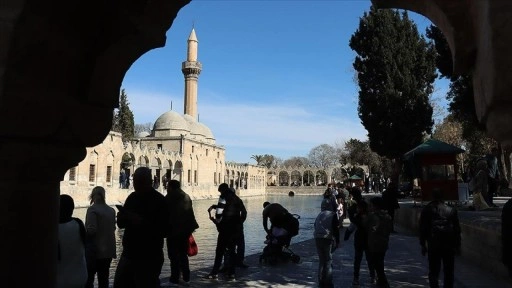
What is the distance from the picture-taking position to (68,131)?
2.73 meters

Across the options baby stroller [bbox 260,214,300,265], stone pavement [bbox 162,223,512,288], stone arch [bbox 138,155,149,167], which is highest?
stone arch [bbox 138,155,149,167]

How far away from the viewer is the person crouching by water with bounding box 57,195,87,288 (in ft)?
11.7

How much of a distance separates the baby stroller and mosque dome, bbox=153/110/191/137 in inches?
1942

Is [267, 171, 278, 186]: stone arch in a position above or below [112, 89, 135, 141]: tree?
below

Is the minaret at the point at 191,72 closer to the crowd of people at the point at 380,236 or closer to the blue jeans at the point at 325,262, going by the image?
the crowd of people at the point at 380,236

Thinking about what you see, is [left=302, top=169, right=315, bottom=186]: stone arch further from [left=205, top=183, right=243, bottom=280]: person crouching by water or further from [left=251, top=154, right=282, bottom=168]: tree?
[left=205, top=183, right=243, bottom=280]: person crouching by water

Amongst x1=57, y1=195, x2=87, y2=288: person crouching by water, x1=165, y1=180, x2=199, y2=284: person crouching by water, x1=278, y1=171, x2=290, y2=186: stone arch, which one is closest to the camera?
x1=57, y1=195, x2=87, y2=288: person crouching by water

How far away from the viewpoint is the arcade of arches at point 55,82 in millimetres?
2346

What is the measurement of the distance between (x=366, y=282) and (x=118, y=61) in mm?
5452

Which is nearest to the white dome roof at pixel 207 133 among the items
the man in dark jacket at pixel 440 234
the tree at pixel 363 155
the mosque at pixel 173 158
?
the mosque at pixel 173 158

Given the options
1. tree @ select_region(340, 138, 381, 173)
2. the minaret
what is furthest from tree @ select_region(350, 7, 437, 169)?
the minaret

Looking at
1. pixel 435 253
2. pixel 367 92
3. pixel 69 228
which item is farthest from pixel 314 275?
pixel 367 92

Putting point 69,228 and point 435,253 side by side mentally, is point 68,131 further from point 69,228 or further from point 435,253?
point 435,253

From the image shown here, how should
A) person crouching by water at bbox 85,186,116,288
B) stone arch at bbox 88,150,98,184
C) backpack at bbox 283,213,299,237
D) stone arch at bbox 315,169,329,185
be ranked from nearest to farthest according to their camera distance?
person crouching by water at bbox 85,186,116,288
backpack at bbox 283,213,299,237
stone arch at bbox 88,150,98,184
stone arch at bbox 315,169,329,185
